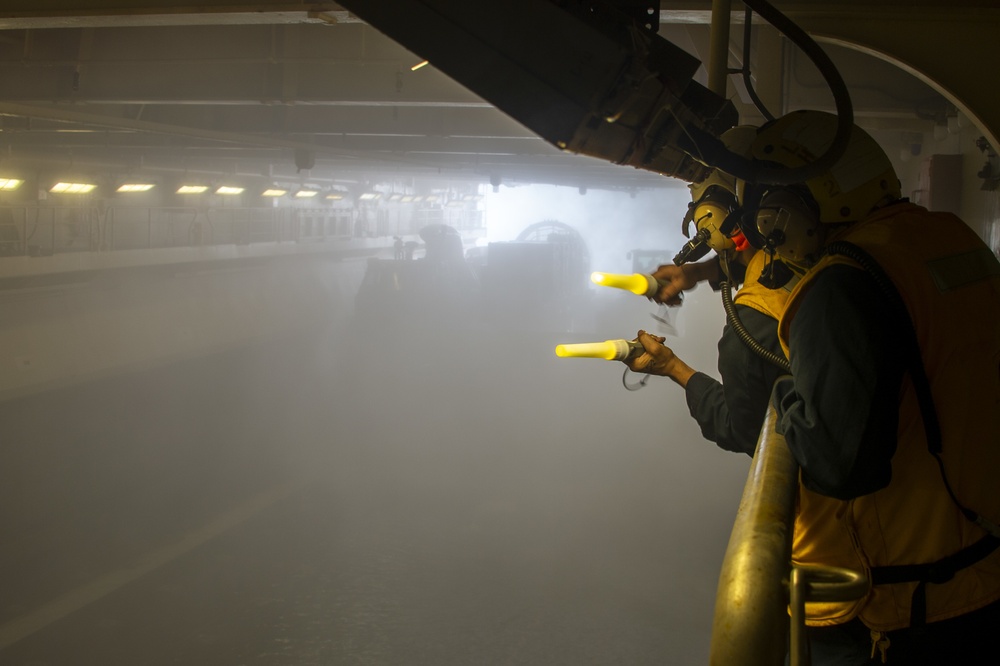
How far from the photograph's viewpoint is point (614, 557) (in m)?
6.11

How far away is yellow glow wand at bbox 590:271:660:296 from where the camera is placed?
2.44 m

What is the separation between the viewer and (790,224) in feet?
6.06

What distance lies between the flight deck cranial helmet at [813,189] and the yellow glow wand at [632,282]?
0.58m

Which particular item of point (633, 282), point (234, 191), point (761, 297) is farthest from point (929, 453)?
point (234, 191)

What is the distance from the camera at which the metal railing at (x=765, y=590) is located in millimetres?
959

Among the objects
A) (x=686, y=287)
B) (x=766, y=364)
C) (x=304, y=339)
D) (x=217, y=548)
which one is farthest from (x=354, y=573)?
(x=304, y=339)

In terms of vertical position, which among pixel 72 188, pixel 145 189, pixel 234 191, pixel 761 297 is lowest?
pixel 761 297

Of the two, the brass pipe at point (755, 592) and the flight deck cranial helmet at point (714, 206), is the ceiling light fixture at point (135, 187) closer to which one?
the flight deck cranial helmet at point (714, 206)

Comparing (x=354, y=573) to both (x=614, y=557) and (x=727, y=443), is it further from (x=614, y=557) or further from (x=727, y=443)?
(x=727, y=443)

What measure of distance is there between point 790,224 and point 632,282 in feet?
2.23

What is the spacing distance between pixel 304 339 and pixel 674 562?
10.5 meters

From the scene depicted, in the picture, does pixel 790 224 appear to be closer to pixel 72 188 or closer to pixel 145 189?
pixel 72 188

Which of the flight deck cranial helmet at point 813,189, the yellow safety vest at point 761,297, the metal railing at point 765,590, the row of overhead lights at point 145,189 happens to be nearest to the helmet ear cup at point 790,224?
the flight deck cranial helmet at point 813,189

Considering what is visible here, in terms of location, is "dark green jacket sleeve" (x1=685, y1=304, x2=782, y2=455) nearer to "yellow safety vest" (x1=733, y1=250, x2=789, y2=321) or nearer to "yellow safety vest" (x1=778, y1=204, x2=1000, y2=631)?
"yellow safety vest" (x1=733, y1=250, x2=789, y2=321)
